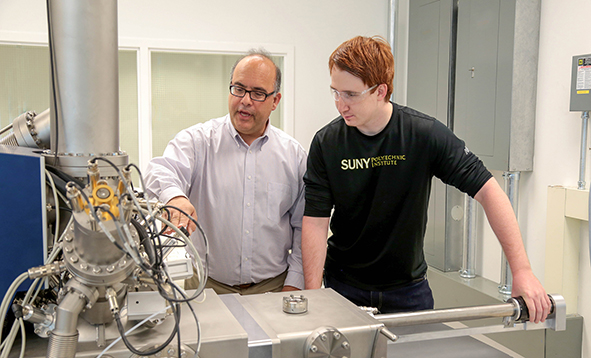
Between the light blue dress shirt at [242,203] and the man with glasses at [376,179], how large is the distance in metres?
0.24

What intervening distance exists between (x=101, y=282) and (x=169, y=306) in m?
0.11

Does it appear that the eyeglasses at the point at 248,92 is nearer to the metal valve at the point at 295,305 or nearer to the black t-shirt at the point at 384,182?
the black t-shirt at the point at 384,182

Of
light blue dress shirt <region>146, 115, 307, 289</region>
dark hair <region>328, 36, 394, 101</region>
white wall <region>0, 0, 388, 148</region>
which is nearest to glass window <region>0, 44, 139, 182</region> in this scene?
white wall <region>0, 0, 388, 148</region>

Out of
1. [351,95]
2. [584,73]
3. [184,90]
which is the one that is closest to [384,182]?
[351,95]

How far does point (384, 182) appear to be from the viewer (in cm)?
168

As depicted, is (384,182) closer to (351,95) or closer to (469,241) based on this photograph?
(351,95)

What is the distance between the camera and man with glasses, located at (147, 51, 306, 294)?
193cm

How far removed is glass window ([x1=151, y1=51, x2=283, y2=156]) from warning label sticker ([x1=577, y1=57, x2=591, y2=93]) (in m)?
2.28

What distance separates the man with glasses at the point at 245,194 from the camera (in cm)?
193

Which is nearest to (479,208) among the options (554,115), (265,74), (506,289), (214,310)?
(506,289)

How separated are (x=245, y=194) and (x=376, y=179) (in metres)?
0.53

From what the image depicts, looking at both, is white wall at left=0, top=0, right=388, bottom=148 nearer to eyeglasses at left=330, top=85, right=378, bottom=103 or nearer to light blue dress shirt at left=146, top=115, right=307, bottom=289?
light blue dress shirt at left=146, top=115, right=307, bottom=289

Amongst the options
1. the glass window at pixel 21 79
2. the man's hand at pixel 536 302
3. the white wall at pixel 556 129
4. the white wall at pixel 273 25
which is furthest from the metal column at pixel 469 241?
the glass window at pixel 21 79

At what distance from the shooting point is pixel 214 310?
0.89 meters
